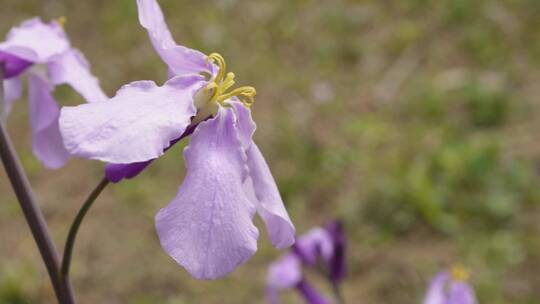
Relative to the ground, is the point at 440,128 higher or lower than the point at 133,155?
lower

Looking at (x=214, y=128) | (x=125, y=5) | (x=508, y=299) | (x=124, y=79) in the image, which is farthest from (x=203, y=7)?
(x=214, y=128)

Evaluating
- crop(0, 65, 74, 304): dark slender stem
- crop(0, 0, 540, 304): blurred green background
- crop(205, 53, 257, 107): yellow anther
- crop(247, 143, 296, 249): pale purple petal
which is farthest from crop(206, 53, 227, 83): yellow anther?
crop(0, 0, 540, 304): blurred green background

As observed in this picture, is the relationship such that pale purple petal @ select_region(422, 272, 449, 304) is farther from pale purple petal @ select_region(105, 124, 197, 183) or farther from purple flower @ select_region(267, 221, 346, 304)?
pale purple petal @ select_region(105, 124, 197, 183)

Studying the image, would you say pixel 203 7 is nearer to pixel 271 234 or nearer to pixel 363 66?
pixel 363 66

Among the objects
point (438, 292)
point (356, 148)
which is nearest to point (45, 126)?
point (438, 292)

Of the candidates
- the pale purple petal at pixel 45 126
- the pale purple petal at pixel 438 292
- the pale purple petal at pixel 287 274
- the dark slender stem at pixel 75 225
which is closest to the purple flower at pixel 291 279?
the pale purple petal at pixel 287 274

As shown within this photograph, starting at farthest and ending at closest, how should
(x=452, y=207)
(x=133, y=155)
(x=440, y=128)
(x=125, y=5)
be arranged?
(x=125, y=5) → (x=440, y=128) → (x=452, y=207) → (x=133, y=155)

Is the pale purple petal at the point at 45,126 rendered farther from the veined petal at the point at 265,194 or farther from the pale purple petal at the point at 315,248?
the pale purple petal at the point at 315,248
